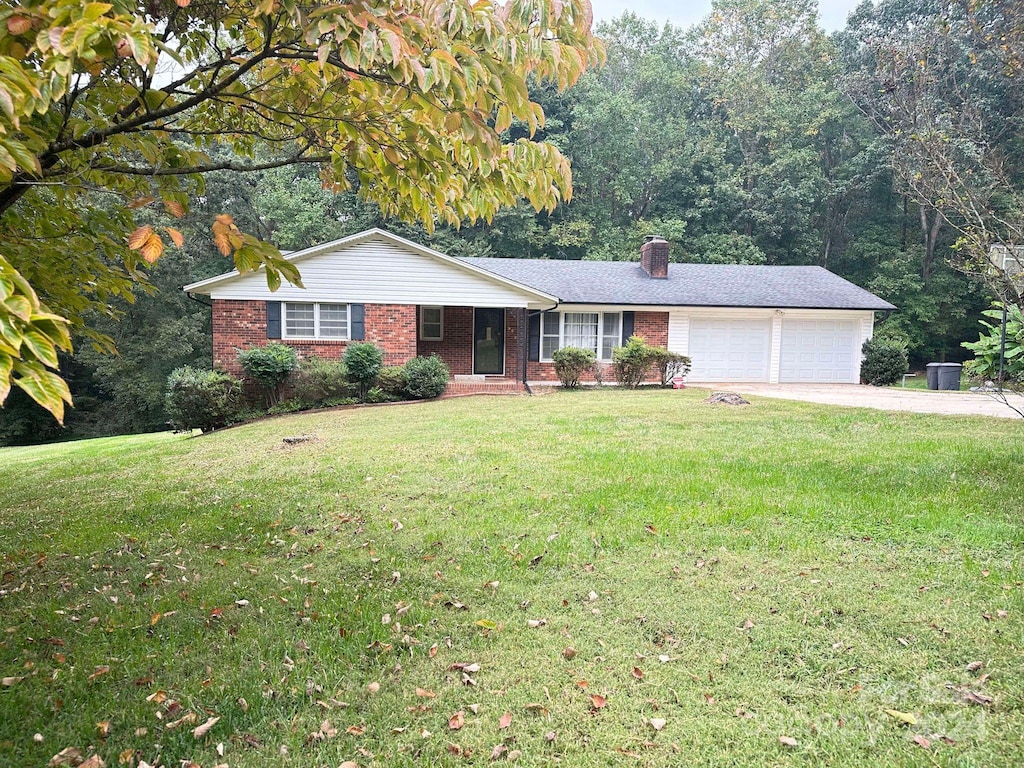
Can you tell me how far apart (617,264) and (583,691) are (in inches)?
828

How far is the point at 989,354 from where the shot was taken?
1722 centimetres

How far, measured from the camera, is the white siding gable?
15.3 metres

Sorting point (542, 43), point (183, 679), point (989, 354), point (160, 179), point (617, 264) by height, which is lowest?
point (183, 679)

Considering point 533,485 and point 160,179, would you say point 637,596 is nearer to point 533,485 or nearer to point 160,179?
point 533,485

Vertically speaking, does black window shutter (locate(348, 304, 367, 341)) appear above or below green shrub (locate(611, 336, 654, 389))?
above

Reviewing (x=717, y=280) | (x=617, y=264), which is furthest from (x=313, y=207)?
(x=717, y=280)

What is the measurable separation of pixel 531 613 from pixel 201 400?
1083 cm

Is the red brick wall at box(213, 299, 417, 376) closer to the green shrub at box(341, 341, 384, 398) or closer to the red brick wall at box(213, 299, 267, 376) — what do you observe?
the red brick wall at box(213, 299, 267, 376)

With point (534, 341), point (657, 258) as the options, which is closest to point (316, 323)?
point (534, 341)

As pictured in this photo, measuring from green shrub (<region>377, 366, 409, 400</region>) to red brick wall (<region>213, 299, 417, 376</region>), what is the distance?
132cm

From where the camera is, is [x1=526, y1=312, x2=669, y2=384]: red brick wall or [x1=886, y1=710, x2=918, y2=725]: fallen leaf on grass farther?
[x1=526, y1=312, x2=669, y2=384]: red brick wall

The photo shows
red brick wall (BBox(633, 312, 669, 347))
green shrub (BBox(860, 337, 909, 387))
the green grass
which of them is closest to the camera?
the green grass

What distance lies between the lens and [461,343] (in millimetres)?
19031

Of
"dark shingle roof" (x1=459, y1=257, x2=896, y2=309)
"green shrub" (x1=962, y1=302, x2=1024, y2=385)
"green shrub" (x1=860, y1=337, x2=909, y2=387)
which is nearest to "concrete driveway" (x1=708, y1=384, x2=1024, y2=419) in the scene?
"green shrub" (x1=962, y1=302, x2=1024, y2=385)
